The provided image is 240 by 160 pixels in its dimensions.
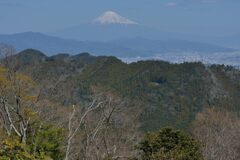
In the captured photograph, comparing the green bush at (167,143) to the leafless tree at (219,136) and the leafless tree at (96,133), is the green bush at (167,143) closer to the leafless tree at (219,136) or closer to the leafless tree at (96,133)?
the leafless tree at (96,133)

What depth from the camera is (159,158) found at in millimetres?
22516

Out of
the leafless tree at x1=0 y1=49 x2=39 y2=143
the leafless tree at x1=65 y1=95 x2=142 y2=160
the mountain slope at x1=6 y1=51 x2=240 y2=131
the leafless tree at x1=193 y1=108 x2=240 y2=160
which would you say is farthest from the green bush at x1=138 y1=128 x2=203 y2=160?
the mountain slope at x1=6 y1=51 x2=240 y2=131

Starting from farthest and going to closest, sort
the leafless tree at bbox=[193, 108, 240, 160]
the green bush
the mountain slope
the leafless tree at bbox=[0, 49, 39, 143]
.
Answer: the mountain slope < the leafless tree at bbox=[193, 108, 240, 160] < the green bush < the leafless tree at bbox=[0, 49, 39, 143]

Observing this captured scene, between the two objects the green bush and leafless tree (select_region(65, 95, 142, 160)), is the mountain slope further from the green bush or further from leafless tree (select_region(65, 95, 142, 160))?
leafless tree (select_region(65, 95, 142, 160))

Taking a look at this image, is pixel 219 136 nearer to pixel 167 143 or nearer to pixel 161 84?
pixel 167 143

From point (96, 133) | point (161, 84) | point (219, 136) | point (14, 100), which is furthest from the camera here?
point (161, 84)

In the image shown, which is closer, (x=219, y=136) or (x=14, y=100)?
(x=14, y=100)

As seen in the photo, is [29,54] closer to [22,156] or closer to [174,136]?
[174,136]

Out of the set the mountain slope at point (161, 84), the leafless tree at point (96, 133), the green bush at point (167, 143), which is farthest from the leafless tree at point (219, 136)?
the mountain slope at point (161, 84)

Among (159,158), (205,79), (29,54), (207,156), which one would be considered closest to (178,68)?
(205,79)

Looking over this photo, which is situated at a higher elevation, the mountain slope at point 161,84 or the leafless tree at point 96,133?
the leafless tree at point 96,133

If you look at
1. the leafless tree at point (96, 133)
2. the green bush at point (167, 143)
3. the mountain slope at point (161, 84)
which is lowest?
the mountain slope at point (161, 84)

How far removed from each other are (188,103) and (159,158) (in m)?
76.8

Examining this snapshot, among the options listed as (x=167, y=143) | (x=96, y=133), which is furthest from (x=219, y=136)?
(x=96, y=133)
